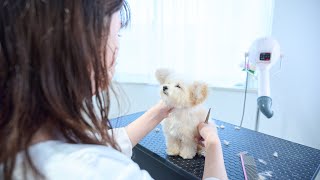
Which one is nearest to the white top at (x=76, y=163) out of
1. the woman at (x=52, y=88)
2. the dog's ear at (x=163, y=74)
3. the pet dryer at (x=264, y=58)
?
the woman at (x=52, y=88)

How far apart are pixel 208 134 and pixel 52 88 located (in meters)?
0.51

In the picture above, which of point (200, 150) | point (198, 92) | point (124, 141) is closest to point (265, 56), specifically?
point (198, 92)

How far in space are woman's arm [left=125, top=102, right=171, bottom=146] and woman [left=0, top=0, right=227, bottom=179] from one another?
40 cm

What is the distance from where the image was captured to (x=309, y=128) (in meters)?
1.43

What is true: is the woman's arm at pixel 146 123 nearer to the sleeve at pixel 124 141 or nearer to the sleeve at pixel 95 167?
the sleeve at pixel 124 141

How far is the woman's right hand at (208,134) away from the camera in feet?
2.27

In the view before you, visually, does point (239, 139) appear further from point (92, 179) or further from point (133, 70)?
point (133, 70)

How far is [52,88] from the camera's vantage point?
0.34 metres

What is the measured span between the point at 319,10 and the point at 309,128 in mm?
668

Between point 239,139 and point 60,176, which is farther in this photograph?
point 239,139

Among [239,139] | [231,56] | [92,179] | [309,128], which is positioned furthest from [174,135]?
[309,128]

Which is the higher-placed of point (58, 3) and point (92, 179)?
point (58, 3)

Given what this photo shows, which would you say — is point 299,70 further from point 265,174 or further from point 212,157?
point 212,157

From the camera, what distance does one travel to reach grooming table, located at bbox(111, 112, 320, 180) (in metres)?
0.73
